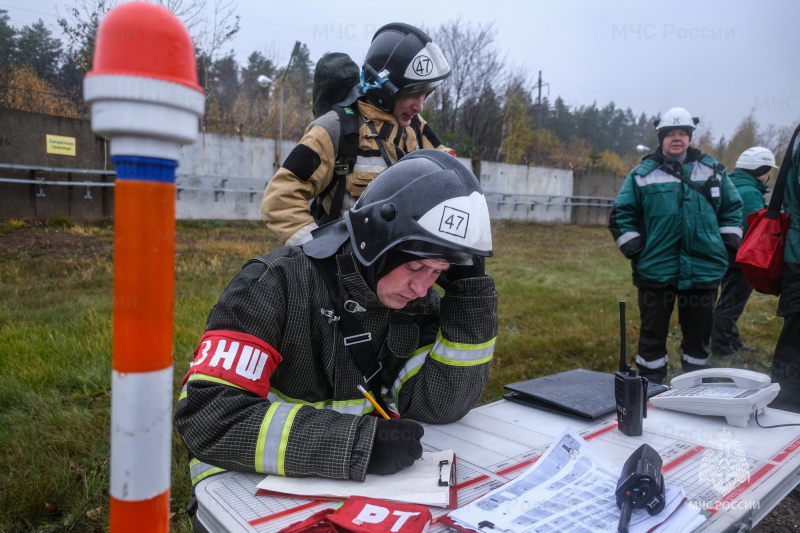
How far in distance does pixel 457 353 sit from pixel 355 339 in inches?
14.8

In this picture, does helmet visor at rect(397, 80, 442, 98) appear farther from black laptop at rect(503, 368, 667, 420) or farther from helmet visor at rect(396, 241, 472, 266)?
black laptop at rect(503, 368, 667, 420)

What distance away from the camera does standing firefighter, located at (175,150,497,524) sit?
1504mm

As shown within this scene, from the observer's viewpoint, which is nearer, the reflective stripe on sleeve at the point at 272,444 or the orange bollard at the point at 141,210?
the orange bollard at the point at 141,210

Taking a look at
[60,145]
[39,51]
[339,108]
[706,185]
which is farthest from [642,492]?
[39,51]

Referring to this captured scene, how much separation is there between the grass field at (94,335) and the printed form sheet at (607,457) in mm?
1293

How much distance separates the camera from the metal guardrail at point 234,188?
11.1 m

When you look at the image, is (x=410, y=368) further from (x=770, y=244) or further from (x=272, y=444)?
(x=770, y=244)

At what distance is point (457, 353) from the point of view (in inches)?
79.0

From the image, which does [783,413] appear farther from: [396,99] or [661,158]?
[661,158]

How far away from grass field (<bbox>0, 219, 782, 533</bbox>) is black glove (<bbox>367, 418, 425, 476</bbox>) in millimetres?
1346

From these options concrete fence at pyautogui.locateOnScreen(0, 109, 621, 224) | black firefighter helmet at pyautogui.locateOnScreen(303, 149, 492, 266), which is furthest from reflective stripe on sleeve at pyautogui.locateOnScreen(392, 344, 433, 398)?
concrete fence at pyautogui.locateOnScreen(0, 109, 621, 224)

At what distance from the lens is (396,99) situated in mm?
2965

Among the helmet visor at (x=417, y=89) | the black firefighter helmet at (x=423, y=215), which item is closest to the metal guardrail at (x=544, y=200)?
the helmet visor at (x=417, y=89)

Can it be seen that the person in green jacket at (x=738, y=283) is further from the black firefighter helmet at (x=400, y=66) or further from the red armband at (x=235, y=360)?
the red armband at (x=235, y=360)
